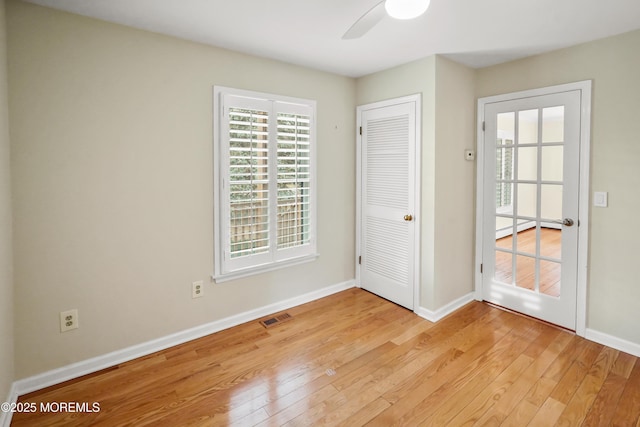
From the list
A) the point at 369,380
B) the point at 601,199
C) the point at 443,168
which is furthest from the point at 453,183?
the point at 369,380

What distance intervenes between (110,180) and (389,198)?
2363mm

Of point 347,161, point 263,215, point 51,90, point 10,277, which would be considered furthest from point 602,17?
point 10,277

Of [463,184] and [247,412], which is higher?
[463,184]

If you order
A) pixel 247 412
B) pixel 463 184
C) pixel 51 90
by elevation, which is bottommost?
pixel 247 412

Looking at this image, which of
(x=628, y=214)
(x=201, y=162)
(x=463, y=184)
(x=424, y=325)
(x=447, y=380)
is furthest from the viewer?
(x=463, y=184)

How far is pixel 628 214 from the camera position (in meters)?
2.46

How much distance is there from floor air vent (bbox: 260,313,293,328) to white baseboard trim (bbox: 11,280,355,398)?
0.08 metres

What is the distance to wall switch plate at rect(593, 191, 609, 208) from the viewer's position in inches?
100

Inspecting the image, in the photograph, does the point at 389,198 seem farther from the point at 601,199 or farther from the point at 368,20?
the point at 368,20

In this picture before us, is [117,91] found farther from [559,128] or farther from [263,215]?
[559,128]

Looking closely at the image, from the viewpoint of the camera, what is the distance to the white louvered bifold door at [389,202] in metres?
3.18

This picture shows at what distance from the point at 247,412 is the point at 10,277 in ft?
5.13

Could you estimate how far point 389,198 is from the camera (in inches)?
133

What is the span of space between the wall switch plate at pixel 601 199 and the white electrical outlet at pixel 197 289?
10.2 ft
